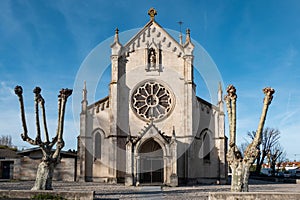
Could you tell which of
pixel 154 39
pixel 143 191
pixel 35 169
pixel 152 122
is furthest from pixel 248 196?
pixel 35 169

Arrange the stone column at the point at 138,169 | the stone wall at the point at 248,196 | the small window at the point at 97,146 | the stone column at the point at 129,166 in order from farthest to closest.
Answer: the small window at the point at 97,146 → the stone column at the point at 138,169 → the stone column at the point at 129,166 → the stone wall at the point at 248,196

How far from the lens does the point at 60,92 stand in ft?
61.8

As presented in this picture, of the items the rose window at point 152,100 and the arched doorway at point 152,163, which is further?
the rose window at point 152,100

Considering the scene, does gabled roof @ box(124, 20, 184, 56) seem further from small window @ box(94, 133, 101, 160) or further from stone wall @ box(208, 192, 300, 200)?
stone wall @ box(208, 192, 300, 200)

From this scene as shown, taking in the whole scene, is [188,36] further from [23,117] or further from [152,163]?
[23,117]

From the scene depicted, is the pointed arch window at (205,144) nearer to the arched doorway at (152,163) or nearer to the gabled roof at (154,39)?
the arched doorway at (152,163)

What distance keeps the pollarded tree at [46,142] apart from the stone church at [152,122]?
13295mm

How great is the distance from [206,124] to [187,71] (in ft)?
20.0

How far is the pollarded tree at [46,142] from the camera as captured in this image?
17.9 meters

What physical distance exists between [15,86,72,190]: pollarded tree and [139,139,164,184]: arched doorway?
49.5 ft

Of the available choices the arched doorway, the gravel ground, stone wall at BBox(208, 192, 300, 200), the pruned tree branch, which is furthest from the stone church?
stone wall at BBox(208, 192, 300, 200)

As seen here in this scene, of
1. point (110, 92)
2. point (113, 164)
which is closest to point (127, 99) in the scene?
point (110, 92)

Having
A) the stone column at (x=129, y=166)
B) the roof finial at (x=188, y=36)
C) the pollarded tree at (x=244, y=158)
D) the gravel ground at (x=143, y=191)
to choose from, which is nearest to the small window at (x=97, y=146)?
the stone column at (x=129, y=166)

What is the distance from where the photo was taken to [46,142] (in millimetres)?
18344
